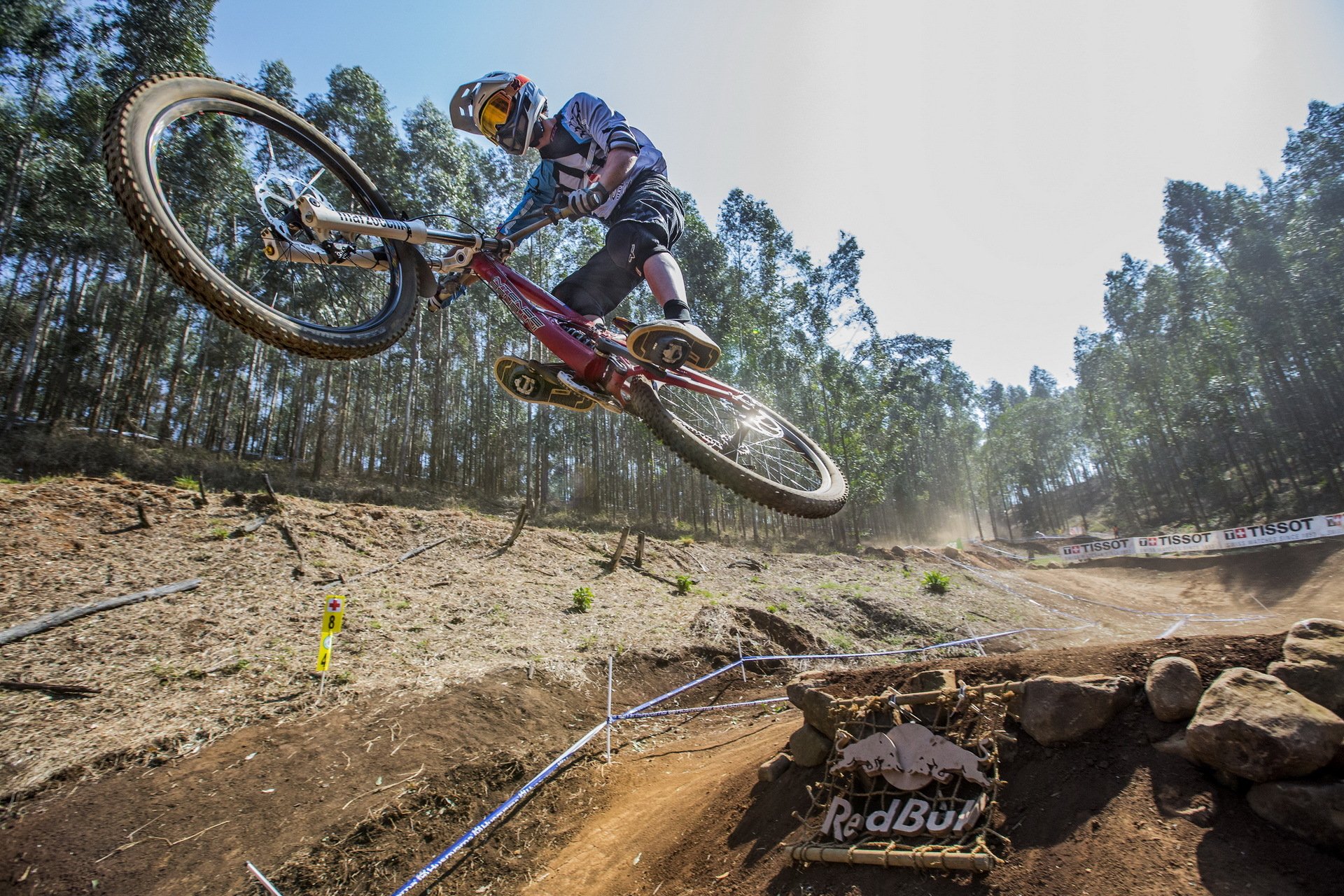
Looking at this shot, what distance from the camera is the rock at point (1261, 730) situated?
2377 millimetres

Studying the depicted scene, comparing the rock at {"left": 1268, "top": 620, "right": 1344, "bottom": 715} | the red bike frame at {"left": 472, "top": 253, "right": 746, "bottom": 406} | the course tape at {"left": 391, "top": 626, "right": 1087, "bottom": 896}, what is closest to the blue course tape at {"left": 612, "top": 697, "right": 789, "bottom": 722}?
the course tape at {"left": 391, "top": 626, "right": 1087, "bottom": 896}

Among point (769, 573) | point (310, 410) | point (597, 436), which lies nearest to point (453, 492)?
point (597, 436)

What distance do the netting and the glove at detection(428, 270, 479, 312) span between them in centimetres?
413

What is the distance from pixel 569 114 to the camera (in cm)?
395

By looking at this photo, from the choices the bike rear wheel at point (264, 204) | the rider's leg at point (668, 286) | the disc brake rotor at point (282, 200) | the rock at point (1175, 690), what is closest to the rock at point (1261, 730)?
the rock at point (1175, 690)

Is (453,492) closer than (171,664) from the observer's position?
No

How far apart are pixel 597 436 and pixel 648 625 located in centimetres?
2044

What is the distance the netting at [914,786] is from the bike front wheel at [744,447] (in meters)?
1.42

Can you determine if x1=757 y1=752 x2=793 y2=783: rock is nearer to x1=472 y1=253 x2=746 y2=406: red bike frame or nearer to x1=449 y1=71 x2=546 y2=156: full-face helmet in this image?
x1=472 y1=253 x2=746 y2=406: red bike frame

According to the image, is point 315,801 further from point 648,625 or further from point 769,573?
point 769,573

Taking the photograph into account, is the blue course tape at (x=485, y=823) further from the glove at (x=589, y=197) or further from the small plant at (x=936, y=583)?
→ the small plant at (x=936, y=583)

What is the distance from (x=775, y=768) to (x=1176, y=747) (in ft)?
8.50

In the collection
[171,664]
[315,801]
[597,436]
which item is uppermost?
[597,436]

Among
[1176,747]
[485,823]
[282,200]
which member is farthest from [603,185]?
[485,823]
